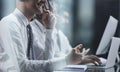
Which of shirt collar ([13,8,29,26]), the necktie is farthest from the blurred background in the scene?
the necktie

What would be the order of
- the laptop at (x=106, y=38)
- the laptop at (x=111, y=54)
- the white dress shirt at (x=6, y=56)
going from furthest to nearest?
1. the laptop at (x=106, y=38)
2. the laptop at (x=111, y=54)
3. the white dress shirt at (x=6, y=56)

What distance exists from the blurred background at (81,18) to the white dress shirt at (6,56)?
0.11m

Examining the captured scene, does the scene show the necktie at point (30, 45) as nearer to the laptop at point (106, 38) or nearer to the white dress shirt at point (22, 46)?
the white dress shirt at point (22, 46)

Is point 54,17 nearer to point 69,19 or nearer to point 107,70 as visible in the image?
point 69,19

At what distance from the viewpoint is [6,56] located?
1.26 m

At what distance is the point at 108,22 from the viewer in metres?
1.50

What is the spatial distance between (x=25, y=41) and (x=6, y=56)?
0.12m

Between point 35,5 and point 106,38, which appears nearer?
point 35,5

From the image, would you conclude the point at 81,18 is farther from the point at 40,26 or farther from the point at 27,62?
the point at 27,62

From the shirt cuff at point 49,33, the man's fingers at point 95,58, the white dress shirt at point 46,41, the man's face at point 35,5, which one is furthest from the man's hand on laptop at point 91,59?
the man's face at point 35,5

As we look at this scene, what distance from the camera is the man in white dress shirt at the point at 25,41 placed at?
1261mm

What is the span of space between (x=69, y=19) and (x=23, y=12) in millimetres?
278

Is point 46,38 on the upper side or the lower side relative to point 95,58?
upper

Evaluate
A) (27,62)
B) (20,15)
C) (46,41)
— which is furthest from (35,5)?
(27,62)
